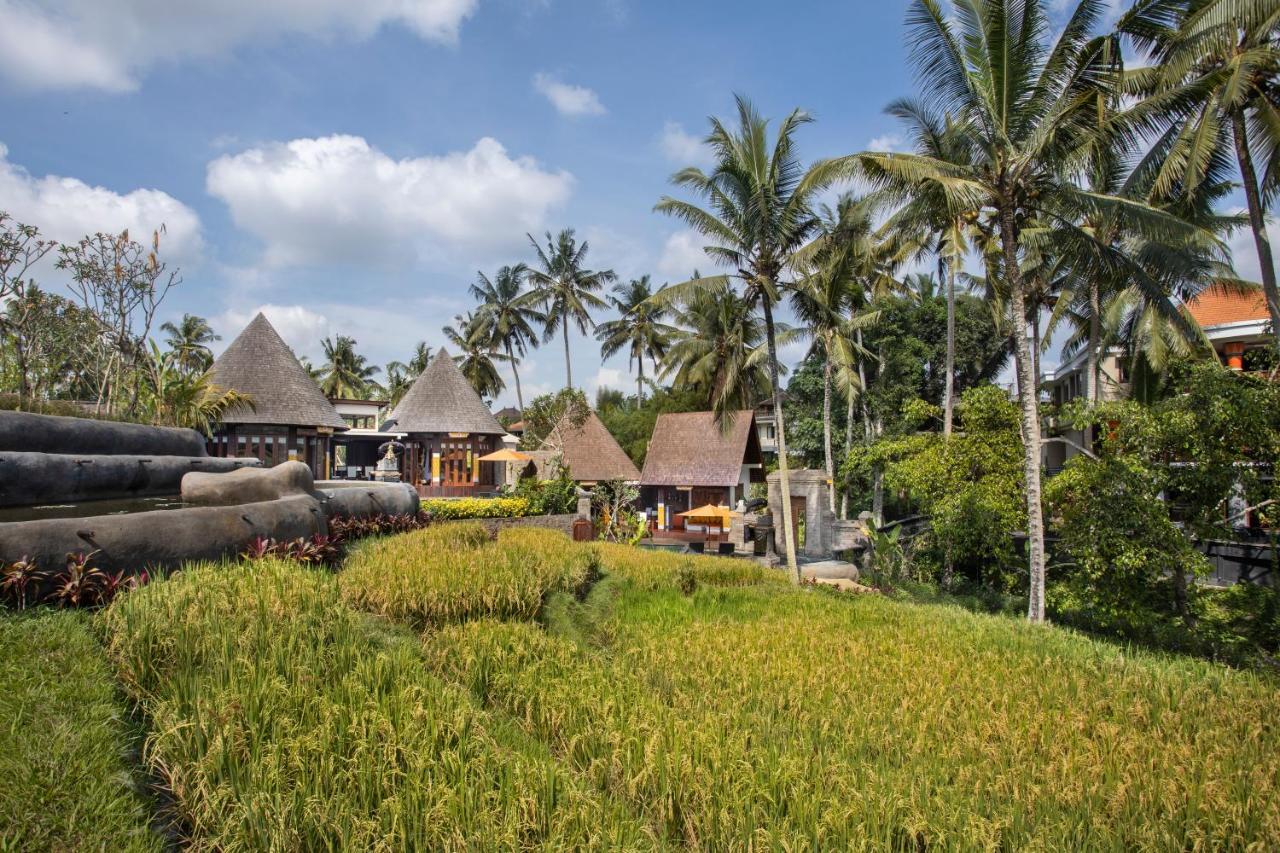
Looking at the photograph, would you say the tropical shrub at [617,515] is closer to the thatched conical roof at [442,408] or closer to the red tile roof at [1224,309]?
the thatched conical roof at [442,408]

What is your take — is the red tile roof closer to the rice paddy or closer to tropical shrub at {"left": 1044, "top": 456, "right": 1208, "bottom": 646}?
tropical shrub at {"left": 1044, "top": 456, "right": 1208, "bottom": 646}

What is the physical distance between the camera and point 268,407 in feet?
75.4

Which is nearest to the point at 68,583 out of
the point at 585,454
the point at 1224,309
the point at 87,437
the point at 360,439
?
the point at 87,437

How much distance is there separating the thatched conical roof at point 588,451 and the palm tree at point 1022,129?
19000 mm

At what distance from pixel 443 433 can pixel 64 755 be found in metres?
26.7

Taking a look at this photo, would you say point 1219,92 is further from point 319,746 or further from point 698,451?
point 698,451

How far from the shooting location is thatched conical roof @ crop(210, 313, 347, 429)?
2289 centimetres

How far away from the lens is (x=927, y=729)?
524cm

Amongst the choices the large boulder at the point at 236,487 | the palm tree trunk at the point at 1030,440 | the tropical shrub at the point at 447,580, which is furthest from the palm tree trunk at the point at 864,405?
the large boulder at the point at 236,487

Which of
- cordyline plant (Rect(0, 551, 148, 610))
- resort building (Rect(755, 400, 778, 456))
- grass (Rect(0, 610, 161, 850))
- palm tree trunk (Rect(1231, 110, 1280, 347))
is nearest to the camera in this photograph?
grass (Rect(0, 610, 161, 850))

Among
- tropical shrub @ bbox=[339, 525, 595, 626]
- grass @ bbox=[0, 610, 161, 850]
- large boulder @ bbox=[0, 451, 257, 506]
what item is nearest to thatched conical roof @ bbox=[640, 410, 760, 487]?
A: tropical shrub @ bbox=[339, 525, 595, 626]

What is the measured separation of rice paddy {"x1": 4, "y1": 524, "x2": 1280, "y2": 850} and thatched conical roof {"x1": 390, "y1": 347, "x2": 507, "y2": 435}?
854 inches

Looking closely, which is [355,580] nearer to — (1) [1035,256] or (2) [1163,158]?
(2) [1163,158]

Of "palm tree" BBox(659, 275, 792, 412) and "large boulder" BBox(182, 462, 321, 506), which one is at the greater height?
"palm tree" BBox(659, 275, 792, 412)
